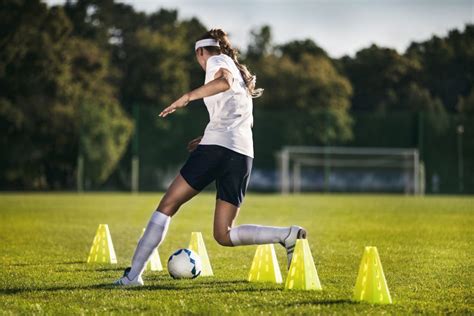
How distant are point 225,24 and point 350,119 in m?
12.5

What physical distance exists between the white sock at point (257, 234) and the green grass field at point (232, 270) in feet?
1.25

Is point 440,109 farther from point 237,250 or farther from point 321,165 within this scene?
point 237,250

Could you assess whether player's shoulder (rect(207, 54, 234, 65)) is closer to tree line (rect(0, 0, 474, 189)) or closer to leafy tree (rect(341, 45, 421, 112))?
leafy tree (rect(341, 45, 421, 112))

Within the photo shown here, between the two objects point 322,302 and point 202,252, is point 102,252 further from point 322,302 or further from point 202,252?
point 322,302

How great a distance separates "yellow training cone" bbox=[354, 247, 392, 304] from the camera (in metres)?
6.30

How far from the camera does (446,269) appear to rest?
355 inches

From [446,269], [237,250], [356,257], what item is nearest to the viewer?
[446,269]

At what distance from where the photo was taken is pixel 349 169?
123 feet

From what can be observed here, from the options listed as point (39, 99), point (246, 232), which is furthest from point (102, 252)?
point (39, 99)

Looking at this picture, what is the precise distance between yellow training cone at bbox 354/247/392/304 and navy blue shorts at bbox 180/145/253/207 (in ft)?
4.36

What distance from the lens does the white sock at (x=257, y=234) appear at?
7.19 metres

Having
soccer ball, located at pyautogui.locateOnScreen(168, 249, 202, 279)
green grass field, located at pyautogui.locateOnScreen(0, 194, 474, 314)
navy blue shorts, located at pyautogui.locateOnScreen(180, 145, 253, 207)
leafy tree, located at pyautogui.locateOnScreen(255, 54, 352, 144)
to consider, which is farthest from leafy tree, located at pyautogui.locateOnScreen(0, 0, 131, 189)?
navy blue shorts, located at pyautogui.locateOnScreen(180, 145, 253, 207)

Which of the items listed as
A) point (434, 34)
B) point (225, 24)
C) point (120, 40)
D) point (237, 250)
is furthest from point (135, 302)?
point (120, 40)

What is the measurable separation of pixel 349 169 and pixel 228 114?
30607mm
